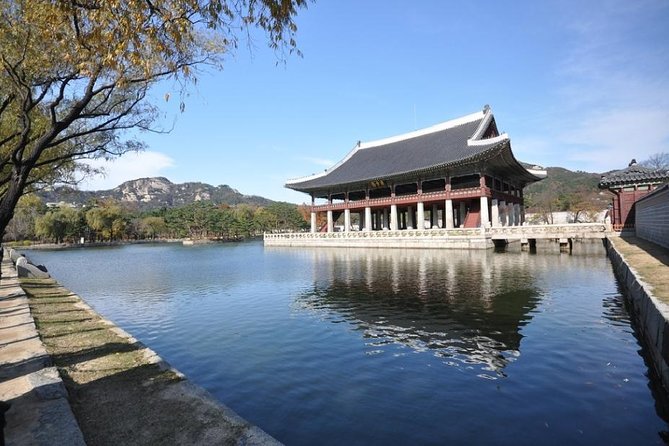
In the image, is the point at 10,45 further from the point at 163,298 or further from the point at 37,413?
the point at 163,298

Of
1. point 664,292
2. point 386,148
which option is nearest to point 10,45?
point 664,292

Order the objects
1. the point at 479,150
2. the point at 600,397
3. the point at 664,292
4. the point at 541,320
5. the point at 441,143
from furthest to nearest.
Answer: the point at 441,143 → the point at 479,150 → the point at 541,320 → the point at 664,292 → the point at 600,397

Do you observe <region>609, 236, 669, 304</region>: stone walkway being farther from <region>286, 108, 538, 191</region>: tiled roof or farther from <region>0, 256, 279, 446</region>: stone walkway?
<region>286, 108, 538, 191</region>: tiled roof

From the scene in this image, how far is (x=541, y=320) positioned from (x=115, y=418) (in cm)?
985

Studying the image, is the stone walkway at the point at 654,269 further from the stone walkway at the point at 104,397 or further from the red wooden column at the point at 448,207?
the red wooden column at the point at 448,207

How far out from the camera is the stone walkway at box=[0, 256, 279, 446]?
414 centimetres

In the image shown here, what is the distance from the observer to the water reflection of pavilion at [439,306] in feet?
28.8

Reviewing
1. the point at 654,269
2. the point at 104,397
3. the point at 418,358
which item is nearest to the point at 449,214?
the point at 654,269

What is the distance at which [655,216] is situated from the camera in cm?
1925

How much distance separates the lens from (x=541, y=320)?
34.7ft

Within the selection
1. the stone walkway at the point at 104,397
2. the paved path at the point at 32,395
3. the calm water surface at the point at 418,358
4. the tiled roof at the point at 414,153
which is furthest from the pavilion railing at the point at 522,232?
the paved path at the point at 32,395

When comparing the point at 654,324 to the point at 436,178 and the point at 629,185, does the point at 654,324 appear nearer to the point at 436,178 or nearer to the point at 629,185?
the point at 629,185

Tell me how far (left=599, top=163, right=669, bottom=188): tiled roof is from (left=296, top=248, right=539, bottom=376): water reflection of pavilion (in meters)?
11.9

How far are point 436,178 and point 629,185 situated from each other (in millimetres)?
16484
